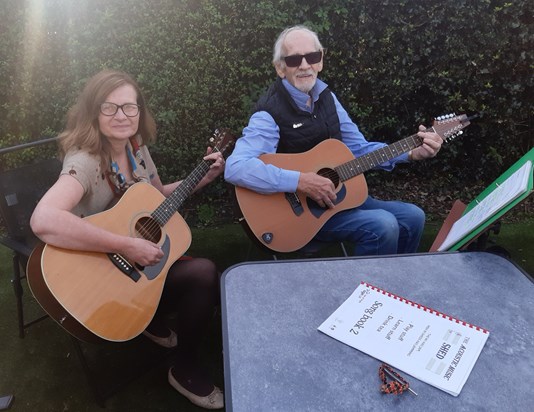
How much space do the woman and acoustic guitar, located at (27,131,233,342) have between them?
0.20 ft

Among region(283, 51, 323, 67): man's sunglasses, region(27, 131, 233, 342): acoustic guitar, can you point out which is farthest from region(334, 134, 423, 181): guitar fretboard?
region(27, 131, 233, 342): acoustic guitar

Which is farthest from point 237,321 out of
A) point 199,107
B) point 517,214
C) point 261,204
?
point 517,214

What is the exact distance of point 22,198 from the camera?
220 centimetres

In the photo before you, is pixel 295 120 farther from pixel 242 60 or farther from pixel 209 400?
pixel 209 400

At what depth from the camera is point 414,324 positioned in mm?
1373

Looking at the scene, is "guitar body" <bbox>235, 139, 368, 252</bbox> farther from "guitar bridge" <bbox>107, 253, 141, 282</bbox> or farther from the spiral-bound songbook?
the spiral-bound songbook

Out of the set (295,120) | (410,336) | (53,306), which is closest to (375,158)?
(295,120)

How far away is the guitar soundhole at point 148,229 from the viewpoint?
2.07m

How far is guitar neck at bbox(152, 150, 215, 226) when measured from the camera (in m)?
2.15

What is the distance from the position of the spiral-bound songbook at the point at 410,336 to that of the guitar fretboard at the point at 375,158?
1064 mm

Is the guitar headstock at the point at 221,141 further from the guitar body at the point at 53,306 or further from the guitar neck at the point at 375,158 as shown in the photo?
the guitar body at the point at 53,306

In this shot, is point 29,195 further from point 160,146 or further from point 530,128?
point 530,128

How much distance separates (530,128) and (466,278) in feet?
9.94

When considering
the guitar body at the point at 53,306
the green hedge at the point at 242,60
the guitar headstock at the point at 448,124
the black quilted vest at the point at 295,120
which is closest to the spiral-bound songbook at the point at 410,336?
the guitar body at the point at 53,306
